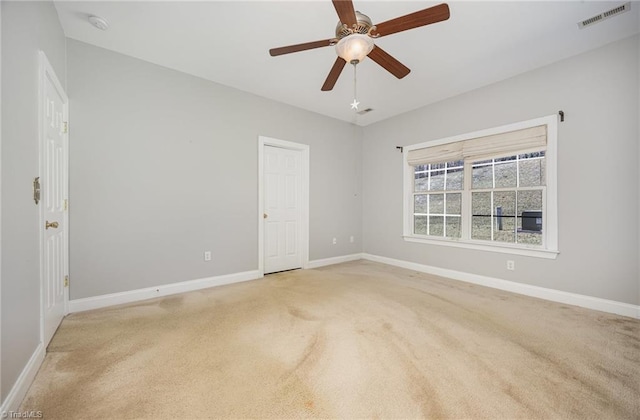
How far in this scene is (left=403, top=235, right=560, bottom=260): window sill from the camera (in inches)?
115

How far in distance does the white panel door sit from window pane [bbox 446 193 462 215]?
7.83 feet

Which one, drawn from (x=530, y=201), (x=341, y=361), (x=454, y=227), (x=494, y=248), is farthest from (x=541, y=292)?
(x=341, y=361)

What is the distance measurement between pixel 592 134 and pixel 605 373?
2347 millimetres

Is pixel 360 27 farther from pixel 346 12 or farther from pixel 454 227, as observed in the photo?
pixel 454 227

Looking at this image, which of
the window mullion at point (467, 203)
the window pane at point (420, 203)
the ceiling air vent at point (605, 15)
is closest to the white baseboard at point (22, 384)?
the window mullion at point (467, 203)

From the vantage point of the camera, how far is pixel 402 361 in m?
1.71

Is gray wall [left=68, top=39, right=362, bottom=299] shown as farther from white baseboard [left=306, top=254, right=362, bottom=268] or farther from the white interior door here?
white baseboard [left=306, top=254, right=362, bottom=268]

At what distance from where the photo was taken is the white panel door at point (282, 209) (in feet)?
13.0

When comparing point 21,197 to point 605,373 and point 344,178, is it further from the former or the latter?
point 344,178

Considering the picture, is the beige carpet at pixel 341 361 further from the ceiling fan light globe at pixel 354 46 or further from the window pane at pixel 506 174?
the ceiling fan light globe at pixel 354 46

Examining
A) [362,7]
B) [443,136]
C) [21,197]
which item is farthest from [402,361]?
[443,136]

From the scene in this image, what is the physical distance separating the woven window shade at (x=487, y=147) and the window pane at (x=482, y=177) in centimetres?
16

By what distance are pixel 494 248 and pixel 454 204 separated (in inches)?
32.9

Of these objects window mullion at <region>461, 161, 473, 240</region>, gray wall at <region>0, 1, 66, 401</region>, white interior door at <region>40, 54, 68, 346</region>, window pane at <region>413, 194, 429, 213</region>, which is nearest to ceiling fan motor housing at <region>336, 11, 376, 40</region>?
gray wall at <region>0, 1, 66, 401</region>
